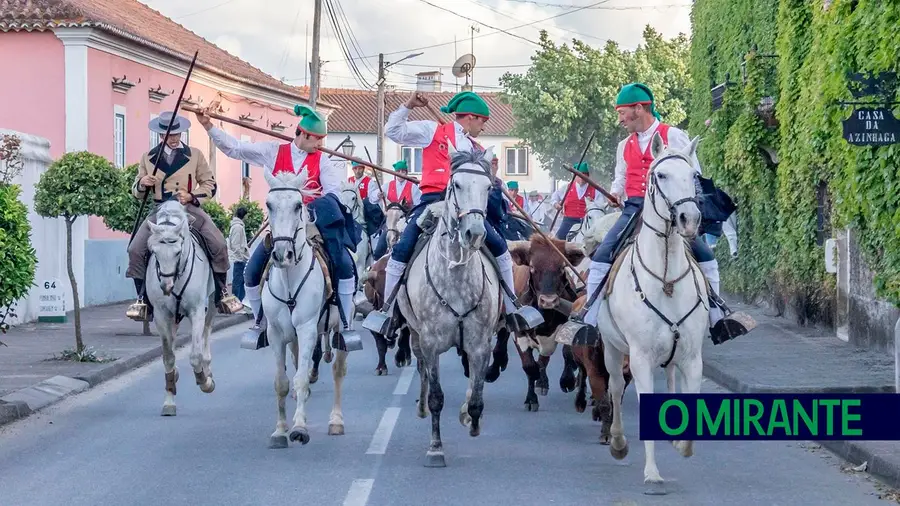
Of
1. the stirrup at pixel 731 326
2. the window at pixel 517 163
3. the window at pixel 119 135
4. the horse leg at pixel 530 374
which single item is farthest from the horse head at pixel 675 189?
the window at pixel 517 163

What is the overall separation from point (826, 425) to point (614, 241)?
5.28 m

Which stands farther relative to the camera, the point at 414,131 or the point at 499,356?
the point at 499,356

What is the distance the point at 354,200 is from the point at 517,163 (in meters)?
70.3

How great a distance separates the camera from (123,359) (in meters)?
17.0

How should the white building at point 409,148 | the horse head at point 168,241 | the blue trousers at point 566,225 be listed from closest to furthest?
the horse head at point 168,241 → the blue trousers at point 566,225 → the white building at point 409,148

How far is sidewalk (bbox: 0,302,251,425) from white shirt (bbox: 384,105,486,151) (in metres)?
4.34

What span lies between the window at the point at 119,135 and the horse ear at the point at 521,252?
19121 millimetres

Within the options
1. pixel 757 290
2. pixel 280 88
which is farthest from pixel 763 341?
pixel 280 88

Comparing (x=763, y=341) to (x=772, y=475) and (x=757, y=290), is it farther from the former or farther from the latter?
(x=772, y=475)

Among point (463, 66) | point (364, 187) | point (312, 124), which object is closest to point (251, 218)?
point (364, 187)

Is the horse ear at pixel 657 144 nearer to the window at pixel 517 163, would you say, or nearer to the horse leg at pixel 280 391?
the horse leg at pixel 280 391

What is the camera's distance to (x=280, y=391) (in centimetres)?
1117

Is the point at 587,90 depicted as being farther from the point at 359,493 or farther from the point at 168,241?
the point at 359,493

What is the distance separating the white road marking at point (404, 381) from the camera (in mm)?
14477
